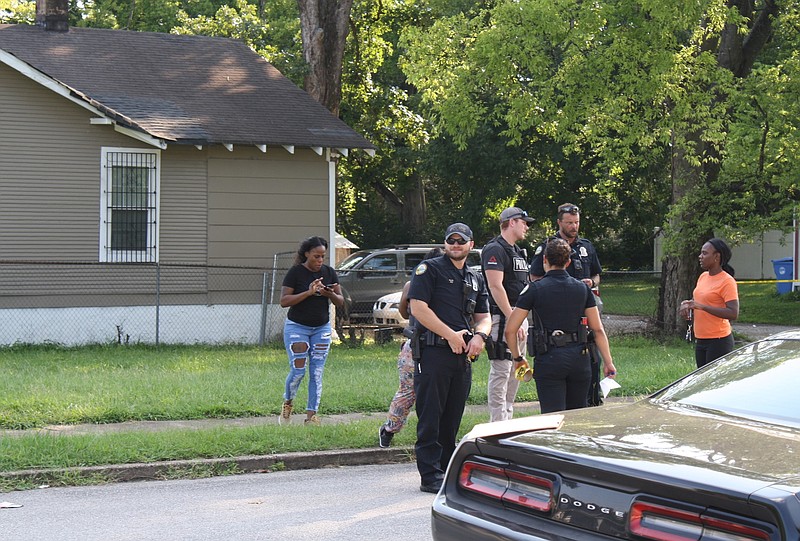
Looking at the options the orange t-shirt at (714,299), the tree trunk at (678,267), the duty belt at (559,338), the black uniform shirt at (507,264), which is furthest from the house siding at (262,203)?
the duty belt at (559,338)

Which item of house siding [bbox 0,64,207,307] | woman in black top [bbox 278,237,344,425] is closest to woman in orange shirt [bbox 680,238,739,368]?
woman in black top [bbox 278,237,344,425]

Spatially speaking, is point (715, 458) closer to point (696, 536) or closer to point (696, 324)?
point (696, 536)

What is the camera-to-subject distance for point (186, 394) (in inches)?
449

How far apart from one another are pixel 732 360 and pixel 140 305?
13825mm

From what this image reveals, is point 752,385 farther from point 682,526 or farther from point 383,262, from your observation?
point 383,262

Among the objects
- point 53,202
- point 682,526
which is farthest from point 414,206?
point 682,526

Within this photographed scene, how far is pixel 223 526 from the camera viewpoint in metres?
6.43

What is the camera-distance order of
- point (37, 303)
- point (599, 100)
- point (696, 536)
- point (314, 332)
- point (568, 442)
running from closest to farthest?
1. point (696, 536)
2. point (568, 442)
3. point (314, 332)
4. point (37, 303)
5. point (599, 100)

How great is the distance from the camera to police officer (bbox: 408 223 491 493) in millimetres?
7098

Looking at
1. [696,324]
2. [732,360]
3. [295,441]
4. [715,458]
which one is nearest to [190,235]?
[295,441]

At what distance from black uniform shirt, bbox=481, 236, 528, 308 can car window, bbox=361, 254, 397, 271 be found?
13.4 m

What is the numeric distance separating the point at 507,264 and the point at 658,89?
421 inches

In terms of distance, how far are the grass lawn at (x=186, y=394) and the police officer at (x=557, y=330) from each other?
8.25ft

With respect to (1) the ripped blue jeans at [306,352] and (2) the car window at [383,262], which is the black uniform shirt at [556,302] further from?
(2) the car window at [383,262]
